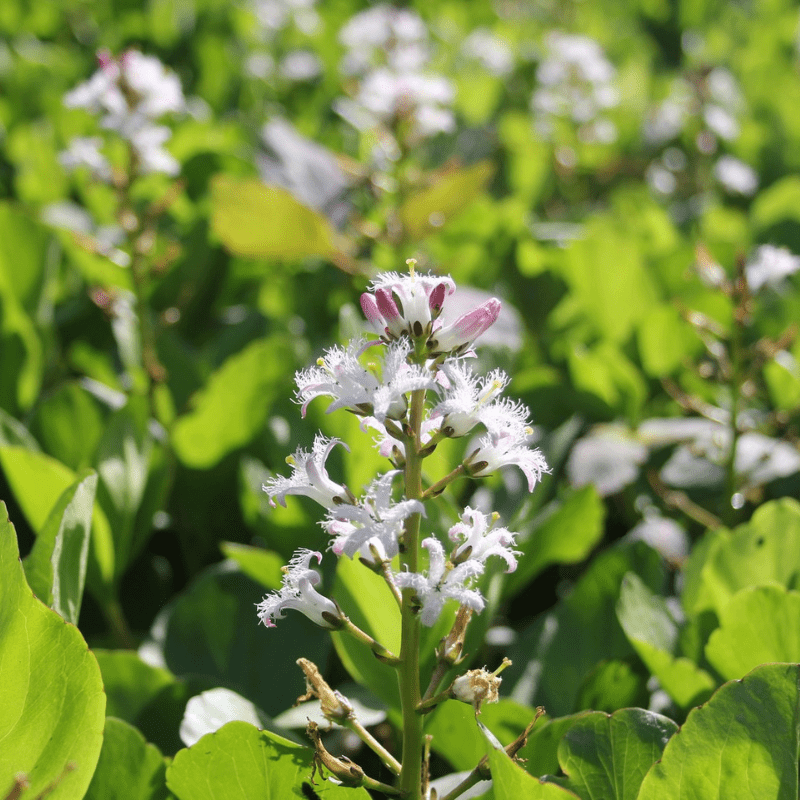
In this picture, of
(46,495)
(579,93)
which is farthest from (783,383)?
(579,93)

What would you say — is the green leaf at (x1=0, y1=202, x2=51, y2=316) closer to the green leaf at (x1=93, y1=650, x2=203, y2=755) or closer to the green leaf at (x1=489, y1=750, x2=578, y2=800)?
the green leaf at (x1=93, y1=650, x2=203, y2=755)

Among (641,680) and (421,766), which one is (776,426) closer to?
(641,680)

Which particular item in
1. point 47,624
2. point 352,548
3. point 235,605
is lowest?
point 235,605

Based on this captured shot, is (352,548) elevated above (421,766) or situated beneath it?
elevated above

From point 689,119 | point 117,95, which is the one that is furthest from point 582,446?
point 689,119

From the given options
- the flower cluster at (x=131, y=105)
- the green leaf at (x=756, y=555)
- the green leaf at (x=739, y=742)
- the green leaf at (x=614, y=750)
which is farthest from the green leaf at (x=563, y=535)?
the flower cluster at (x=131, y=105)

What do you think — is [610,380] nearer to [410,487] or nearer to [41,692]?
[410,487]
